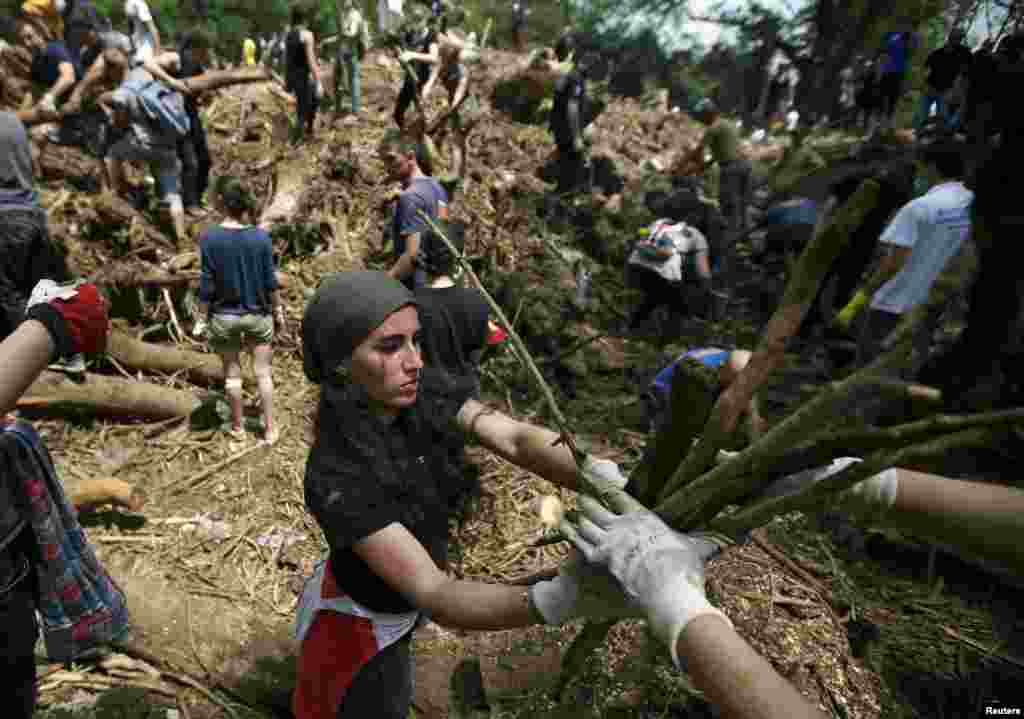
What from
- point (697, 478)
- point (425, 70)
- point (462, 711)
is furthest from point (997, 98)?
point (425, 70)

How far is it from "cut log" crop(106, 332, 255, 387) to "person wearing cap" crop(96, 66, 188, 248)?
1670 millimetres

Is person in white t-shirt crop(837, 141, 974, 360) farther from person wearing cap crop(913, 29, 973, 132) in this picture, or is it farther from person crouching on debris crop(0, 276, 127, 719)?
person crouching on debris crop(0, 276, 127, 719)

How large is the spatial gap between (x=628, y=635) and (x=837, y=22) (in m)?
5.86

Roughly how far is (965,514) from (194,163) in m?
7.67

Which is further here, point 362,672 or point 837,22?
point 837,22

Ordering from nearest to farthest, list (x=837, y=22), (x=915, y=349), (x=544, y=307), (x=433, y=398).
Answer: (x=915, y=349) → (x=433, y=398) → (x=837, y=22) → (x=544, y=307)

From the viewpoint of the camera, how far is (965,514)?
1.21 metres

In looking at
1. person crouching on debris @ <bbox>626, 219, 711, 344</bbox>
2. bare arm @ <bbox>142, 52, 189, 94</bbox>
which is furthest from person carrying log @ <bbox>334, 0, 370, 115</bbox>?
person crouching on debris @ <bbox>626, 219, 711, 344</bbox>

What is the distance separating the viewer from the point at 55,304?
64.2 inches

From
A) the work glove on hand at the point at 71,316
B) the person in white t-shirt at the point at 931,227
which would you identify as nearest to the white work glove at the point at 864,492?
the work glove on hand at the point at 71,316

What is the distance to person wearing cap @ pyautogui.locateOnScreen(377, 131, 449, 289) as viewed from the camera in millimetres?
4371

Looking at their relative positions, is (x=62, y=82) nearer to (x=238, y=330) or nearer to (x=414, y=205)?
(x=238, y=330)

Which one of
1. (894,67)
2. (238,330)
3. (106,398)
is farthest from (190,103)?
(894,67)

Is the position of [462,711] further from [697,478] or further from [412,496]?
[697,478]
